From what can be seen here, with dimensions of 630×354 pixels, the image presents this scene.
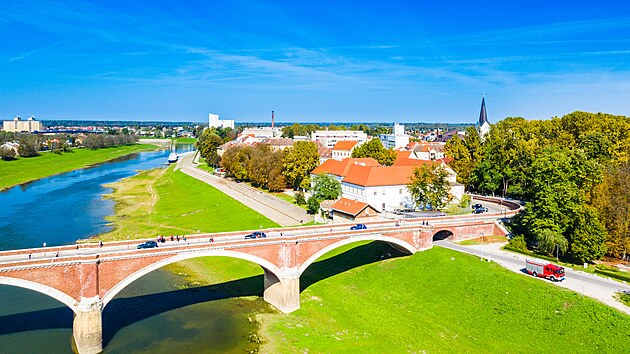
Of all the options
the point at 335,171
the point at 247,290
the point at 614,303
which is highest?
the point at 335,171

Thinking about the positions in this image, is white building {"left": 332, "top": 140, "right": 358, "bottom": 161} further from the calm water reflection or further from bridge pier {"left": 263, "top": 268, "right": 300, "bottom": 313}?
bridge pier {"left": 263, "top": 268, "right": 300, "bottom": 313}

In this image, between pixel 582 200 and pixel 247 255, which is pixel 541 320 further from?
pixel 247 255

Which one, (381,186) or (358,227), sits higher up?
(381,186)

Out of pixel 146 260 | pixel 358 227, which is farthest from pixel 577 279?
pixel 146 260

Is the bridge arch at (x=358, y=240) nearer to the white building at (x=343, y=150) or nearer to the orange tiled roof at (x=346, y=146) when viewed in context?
the white building at (x=343, y=150)

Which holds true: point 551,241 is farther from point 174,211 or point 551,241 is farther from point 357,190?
point 174,211

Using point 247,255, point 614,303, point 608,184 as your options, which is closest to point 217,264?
point 247,255

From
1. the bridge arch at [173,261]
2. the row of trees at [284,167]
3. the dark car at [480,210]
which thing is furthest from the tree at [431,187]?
the bridge arch at [173,261]
